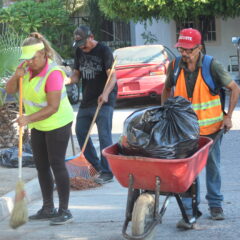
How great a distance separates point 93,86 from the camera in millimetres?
7699

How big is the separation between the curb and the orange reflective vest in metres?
2.27

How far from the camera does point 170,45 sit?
25812 millimetres

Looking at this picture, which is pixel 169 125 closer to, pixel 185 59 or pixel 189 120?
pixel 189 120

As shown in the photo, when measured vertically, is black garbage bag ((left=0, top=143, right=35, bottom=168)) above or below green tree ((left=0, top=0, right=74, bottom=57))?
below

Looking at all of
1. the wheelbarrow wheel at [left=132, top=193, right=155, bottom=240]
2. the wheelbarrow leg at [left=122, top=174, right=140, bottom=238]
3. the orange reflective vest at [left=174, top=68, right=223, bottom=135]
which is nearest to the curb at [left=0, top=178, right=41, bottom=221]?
the wheelbarrow leg at [left=122, top=174, right=140, bottom=238]

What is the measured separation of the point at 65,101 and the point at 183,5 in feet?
50.1

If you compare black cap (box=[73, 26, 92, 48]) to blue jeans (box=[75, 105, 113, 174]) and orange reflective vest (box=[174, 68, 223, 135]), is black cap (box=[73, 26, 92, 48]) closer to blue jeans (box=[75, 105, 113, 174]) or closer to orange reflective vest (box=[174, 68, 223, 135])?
blue jeans (box=[75, 105, 113, 174])

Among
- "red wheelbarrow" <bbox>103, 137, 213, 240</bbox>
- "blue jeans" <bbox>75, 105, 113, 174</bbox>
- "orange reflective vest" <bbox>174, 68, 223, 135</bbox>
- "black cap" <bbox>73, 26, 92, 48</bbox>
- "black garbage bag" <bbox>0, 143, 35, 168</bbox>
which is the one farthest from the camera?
"black garbage bag" <bbox>0, 143, 35, 168</bbox>

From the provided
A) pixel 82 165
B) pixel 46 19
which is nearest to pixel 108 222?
pixel 82 165

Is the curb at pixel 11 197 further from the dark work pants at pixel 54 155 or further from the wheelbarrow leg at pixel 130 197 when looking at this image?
the wheelbarrow leg at pixel 130 197

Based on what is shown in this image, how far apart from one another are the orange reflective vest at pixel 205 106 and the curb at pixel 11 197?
2267 millimetres

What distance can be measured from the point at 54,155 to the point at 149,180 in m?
1.36

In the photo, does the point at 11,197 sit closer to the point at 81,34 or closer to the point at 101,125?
the point at 101,125

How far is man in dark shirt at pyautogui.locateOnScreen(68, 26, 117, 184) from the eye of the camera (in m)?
7.43
